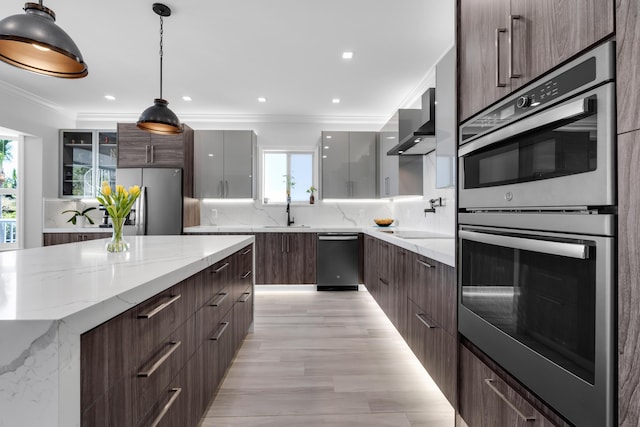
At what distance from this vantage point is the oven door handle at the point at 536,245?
774 millimetres

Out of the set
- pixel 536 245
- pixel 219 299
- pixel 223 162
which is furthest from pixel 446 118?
pixel 223 162

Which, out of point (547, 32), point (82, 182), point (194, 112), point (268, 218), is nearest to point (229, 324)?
point (547, 32)

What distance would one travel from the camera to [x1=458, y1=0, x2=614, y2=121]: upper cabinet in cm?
77

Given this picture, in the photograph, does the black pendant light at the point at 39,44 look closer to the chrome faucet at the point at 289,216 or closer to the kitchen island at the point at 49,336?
the kitchen island at the point at 49,336

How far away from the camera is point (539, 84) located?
91 cm

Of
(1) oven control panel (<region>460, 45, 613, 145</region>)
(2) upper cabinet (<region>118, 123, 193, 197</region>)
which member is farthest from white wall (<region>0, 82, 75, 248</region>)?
(1) oven control panel (<region>460, 45, 613, 145</region>)

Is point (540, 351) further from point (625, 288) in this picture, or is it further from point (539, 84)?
point (539, 84)

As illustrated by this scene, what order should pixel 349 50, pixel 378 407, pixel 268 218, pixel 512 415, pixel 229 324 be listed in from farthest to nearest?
pixel 268 218 → pixel 349 50 → pixel 229 324 → pixel 378 407 → pixel 512 415

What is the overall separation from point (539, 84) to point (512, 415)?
104 cm

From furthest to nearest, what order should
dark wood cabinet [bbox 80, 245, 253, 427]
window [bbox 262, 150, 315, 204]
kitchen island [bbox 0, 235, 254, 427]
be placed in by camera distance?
window [bbox 262, 150, 315, 204] < dark wood cabinet [bbox 80, 245, 253, 427] < kitchen island [bbox 0, 235, 254, 427]

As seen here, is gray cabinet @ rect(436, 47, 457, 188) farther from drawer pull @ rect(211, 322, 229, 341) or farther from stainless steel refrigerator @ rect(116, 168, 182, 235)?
stainless steel refrigerator @ rect(116, 168, 182, 235)

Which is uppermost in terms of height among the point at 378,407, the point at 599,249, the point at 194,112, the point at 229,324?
the point at 194,112

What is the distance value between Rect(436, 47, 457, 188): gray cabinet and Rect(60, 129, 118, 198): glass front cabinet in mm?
4695

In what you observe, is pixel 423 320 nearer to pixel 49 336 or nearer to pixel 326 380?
pixel 326 380
